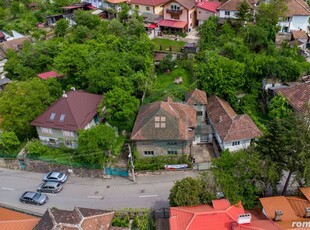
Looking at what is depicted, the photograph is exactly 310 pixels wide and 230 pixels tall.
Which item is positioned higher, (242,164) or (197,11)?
(197,11)

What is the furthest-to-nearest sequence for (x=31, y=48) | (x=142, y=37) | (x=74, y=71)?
1. (x=31, y=48)
2. (x=142, y=37)
3. (x=74, y=71)

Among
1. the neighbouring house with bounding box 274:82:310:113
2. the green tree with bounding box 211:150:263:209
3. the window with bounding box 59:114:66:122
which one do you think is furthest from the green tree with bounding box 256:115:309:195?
the window with bounding box 59:114:66:122

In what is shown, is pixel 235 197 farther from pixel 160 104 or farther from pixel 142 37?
pixel 142 37

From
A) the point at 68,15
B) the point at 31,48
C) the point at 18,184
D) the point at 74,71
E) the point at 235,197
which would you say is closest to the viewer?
the point at 235,197

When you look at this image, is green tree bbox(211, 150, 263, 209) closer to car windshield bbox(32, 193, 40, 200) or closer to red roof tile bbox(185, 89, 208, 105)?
red roof tile bbox(185, 89, 208, 105)

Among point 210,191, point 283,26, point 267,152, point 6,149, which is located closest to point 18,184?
point 6,149

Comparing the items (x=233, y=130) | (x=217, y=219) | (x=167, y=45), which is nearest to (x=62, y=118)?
(x=233, y=130)
